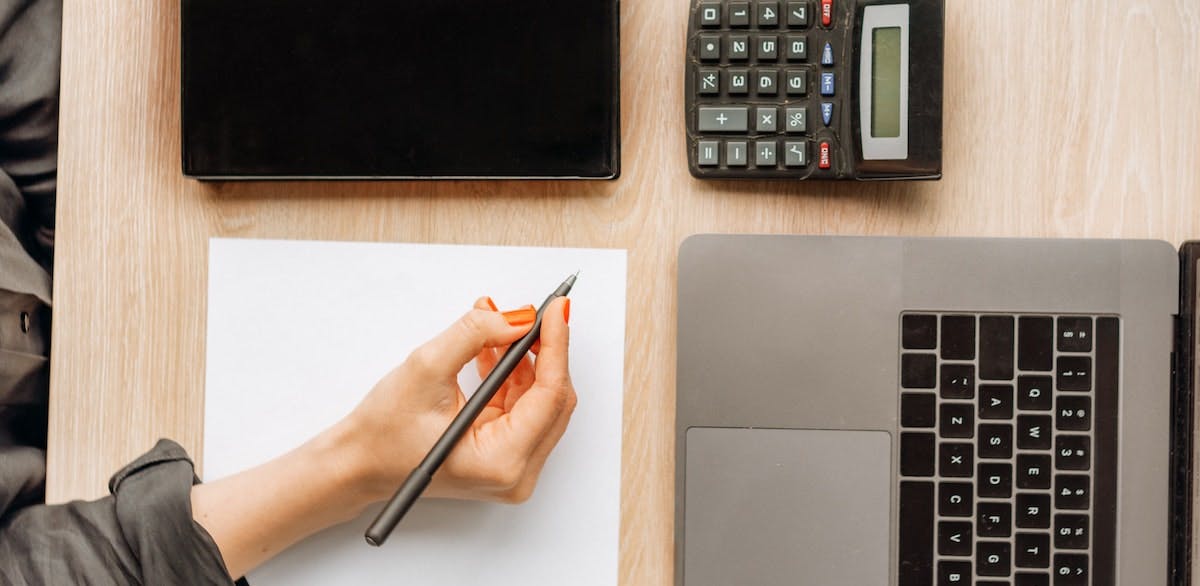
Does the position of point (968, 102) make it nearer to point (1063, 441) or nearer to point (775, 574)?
point (1063, 441)

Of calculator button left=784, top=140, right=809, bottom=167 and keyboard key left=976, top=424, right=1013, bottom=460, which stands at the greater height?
calculator button left=784, top=140, right=809, bottom=167

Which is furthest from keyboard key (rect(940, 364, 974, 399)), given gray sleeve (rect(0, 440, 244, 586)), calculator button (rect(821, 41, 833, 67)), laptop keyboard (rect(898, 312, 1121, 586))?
gray sleeve (rect(0, 440, 244, 586))

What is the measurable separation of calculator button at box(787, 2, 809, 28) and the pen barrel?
36 centimetres

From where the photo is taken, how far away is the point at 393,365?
0.50 meters

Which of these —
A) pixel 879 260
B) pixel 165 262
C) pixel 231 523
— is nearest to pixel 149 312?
pixel 165 262

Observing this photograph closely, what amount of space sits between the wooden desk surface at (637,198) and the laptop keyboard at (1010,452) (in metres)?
0.08

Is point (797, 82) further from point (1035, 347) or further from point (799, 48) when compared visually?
point (1035, 347)

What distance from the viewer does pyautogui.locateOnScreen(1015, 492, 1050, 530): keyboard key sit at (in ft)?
Answer: 1.52

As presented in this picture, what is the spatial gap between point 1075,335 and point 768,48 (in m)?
0.26

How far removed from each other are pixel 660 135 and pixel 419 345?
212 mm

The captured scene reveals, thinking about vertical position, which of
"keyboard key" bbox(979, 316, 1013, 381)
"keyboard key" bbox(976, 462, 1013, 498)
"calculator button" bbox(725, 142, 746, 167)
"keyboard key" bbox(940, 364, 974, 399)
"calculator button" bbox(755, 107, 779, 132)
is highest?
"calculator button" bbox(755, 107, 779, 132)

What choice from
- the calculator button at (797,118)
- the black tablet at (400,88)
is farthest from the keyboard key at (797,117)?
the black tablet at (400,88)

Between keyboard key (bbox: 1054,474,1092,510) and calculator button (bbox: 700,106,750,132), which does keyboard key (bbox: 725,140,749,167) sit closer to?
calculator button (bbox: 700,106,750,132)

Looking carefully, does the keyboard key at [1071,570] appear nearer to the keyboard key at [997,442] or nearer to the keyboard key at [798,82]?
the keyboard key at [997,442]
